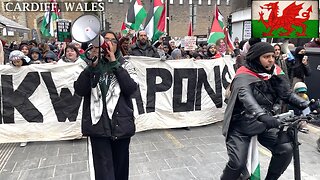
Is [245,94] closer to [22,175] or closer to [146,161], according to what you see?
[146,161]

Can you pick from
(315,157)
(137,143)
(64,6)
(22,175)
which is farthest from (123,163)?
(64,6)

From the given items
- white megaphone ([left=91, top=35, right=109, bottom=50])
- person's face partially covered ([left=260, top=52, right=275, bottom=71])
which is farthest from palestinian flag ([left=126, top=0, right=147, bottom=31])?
white megaphone ([left=91, top=35, right=109, bottom=50])

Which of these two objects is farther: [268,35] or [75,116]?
[75,116]

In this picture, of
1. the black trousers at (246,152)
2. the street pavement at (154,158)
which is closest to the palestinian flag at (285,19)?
the street pavement at (154,158)

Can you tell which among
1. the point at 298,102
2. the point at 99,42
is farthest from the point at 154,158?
the point at 99,42

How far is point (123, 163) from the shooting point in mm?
2828

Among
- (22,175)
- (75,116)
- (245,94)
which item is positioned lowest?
(22,175)

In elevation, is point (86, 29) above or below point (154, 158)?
above

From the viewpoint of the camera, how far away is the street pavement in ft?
13.0

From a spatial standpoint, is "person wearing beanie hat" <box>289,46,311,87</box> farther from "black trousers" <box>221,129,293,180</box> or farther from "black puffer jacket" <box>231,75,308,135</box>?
"black trousers" <box>221,129,293,180</box>

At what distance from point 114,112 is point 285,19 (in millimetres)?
3649

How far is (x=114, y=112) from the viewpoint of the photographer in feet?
8.55

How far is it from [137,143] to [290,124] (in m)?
3.18

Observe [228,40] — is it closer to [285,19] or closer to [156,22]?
[156,22]
